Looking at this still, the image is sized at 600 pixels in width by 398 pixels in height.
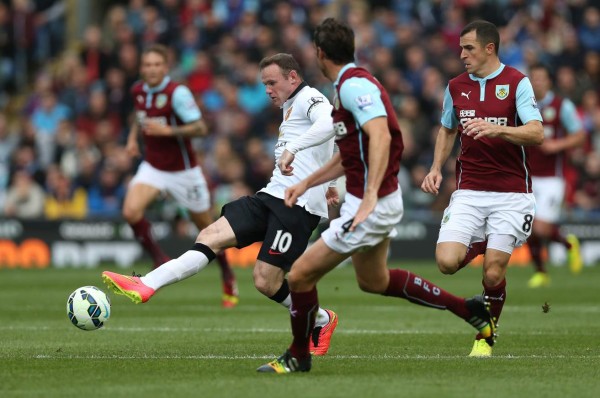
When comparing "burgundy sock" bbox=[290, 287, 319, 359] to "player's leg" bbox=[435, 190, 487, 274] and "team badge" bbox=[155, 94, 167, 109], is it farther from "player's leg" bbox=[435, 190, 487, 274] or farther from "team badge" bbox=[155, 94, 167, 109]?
"team badge" bbox=[155, 94, 167, 109]

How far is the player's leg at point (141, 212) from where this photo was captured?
1478 cm

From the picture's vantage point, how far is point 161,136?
14867 mm

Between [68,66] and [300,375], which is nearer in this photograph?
[300,375]

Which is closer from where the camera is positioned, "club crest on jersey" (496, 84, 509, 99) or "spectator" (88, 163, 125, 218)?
"club crest on jersey" (496, 84, 509, 99)

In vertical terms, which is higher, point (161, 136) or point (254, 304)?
point (161, 136)

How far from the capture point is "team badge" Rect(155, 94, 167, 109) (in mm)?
14977

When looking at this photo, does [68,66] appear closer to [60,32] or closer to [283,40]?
[60,32]

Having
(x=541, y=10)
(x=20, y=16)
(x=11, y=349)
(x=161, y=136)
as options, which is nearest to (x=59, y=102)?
(x=20, y=16)

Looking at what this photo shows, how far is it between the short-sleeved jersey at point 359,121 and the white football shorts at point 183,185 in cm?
654

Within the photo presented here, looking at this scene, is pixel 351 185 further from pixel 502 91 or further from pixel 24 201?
pixel 24 201

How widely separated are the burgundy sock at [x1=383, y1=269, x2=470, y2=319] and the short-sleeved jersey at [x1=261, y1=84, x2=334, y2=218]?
133cm

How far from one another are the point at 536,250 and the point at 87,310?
879 cm

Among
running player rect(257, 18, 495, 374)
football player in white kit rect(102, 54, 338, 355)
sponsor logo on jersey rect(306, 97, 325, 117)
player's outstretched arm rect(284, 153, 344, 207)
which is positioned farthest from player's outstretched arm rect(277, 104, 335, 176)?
running player rect(257, 18, 495, 374)

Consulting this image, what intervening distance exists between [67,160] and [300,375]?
1700 cm
